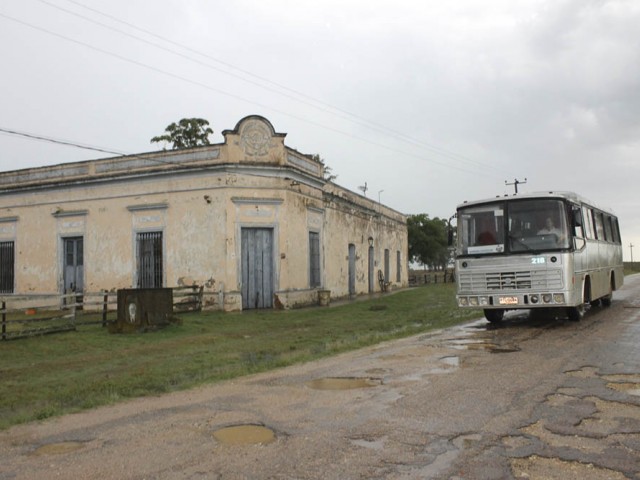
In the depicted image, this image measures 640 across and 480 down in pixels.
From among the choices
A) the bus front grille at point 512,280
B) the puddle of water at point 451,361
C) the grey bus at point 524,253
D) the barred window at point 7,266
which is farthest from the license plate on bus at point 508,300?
the barred window at point 7,266

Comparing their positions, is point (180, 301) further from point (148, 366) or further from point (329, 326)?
point (148, 366)

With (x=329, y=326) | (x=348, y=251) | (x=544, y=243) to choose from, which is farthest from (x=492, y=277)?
(x=348, y=251)

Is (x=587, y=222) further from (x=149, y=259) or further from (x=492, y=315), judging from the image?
(x=149, y=259)

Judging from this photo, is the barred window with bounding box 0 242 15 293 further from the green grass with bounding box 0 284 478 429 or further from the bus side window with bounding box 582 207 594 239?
the bus side window with bounding box 582 207 594 239

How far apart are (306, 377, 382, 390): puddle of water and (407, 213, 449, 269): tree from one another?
182 ft

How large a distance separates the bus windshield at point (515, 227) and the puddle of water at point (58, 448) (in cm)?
990

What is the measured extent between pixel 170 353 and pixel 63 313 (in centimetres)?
1093

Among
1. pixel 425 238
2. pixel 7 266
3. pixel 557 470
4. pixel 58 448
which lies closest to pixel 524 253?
pixel 557 470

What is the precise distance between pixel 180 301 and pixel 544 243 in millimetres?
13266

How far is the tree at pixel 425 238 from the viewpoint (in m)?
62.4

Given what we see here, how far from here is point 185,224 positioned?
21.2 m

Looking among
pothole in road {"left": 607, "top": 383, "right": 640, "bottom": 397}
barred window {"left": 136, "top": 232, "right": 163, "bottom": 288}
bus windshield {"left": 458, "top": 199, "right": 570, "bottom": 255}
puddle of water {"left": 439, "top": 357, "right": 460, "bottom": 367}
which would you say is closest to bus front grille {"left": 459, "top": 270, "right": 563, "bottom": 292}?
bus windshield {"left": 458, "top": 199, "right": 570, "bottom": 255}

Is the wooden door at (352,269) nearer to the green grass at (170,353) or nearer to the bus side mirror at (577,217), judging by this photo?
the green grass at (170,353)

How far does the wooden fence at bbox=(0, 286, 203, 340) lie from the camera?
13773 mm
